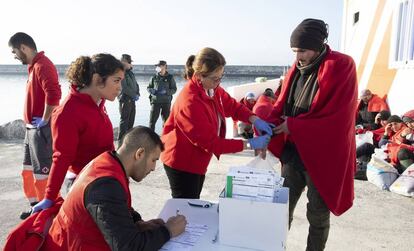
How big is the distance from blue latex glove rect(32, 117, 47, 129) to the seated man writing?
1959 millimetres

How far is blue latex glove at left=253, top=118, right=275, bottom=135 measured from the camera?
8.00 ft

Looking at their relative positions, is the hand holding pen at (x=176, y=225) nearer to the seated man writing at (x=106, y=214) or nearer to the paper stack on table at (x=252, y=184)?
the seated man writing at (x=106, y=214)

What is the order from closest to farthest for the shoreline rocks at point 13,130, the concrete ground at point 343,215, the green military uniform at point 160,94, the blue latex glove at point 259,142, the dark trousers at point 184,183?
the blue latex glove at point 259,142 → the dark trousers at point 184,183 → the concrete ground at point 343,215 → the green military uniform at point 160,94 → the shoreline rocks at point 13,130

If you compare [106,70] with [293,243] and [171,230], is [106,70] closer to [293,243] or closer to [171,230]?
[171,230]

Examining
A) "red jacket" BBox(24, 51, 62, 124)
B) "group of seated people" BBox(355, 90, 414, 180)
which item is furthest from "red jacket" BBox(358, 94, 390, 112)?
"red jacket" BBox(24, 51, 62, 124)

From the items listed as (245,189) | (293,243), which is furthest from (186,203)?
(293,243)

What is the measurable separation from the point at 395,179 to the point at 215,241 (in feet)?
11.8

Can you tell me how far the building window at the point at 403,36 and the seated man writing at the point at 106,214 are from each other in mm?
5500

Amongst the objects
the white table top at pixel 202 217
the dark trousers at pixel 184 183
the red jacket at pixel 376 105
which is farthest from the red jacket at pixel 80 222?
the red jacket at pixel 376 105

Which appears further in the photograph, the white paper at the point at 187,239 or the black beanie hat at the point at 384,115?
the black beanie hat at the point at 384,115

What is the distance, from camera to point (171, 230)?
1.66 metres

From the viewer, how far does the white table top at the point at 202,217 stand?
1.62 m

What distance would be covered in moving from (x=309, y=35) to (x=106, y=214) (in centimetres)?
150

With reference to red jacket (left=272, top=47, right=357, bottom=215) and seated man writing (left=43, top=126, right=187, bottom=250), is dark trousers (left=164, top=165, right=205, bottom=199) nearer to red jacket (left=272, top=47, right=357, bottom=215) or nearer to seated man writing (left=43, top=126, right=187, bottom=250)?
red jacket (left=272, top=47, right=357, bottom=215)
